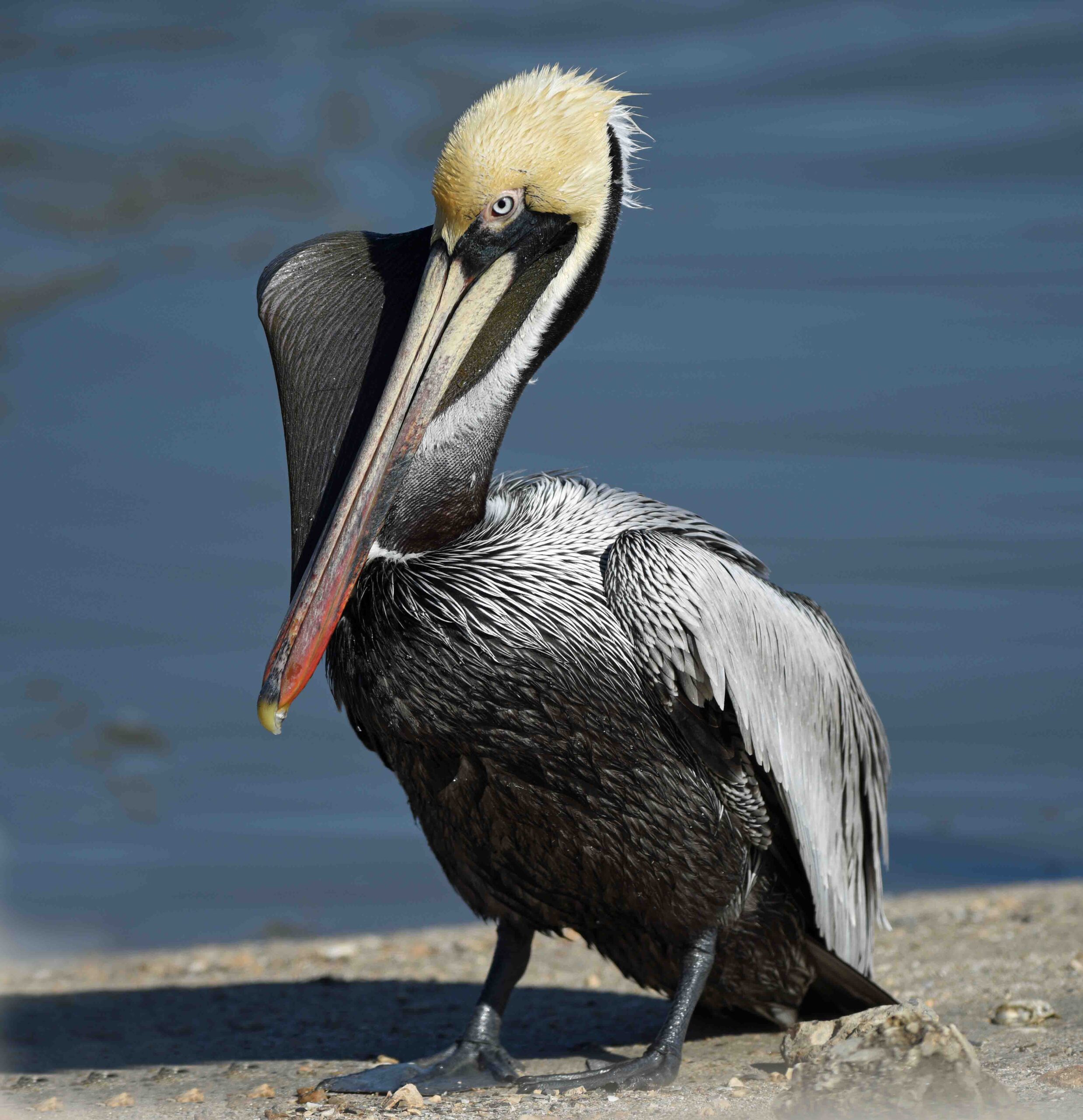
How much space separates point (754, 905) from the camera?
3.80 meters

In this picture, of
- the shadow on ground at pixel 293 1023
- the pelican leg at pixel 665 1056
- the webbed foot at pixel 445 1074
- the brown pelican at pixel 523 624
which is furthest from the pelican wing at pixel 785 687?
the webbed foot at pixel 445 1074

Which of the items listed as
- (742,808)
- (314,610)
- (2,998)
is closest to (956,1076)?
(742,808)

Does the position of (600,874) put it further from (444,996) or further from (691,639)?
(444,996)

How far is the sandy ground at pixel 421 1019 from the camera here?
11.1ft

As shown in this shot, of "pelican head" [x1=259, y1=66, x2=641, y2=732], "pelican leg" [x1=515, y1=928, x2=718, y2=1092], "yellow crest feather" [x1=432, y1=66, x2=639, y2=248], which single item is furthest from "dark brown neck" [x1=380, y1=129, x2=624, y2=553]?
"pelican leg" [x1=515, y1=928, x2=718, y2=1092]

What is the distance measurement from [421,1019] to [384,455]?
2.17 metres

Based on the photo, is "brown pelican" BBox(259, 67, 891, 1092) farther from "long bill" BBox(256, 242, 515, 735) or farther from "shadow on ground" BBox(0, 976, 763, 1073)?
"shadow on ground" BBox(0, 976, 763, 1073)

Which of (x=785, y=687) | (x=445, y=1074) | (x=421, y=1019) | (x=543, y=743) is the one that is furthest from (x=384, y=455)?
(x=421, y=1019)

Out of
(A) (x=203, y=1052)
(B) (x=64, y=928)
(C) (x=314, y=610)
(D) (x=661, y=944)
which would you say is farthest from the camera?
(B) (x=64, y=928)

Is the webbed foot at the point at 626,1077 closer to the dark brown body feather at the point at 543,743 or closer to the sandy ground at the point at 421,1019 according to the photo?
the sandy ground at the point at 421,1019

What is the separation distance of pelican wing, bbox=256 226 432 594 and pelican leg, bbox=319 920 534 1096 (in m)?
1.23

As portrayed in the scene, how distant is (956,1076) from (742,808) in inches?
40.2

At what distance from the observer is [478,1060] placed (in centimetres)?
380

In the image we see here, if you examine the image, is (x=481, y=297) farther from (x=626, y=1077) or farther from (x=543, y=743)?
(x=626, y=1077)
